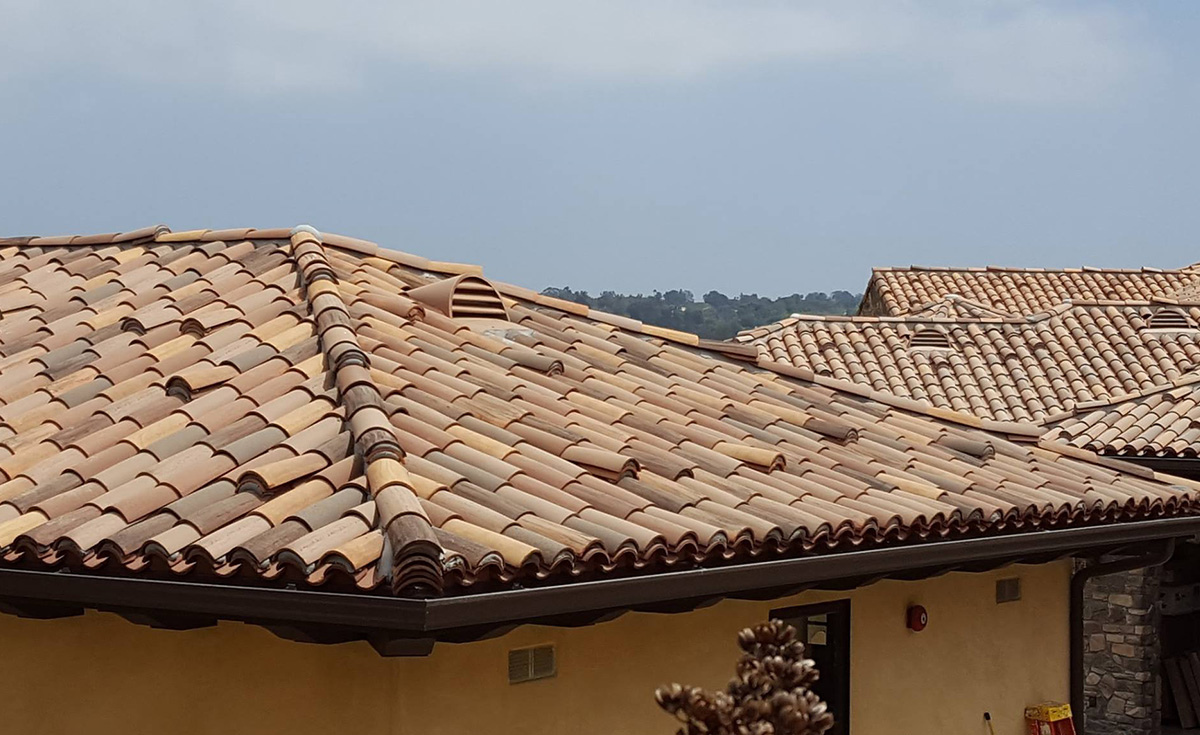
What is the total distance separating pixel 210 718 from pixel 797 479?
308cm

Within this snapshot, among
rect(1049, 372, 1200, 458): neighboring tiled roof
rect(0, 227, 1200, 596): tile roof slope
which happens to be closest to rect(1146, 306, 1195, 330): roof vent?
rect(1049, 372, 1200, 458): neighboring tiled roof

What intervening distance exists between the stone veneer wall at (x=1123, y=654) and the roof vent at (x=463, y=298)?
10.2 m

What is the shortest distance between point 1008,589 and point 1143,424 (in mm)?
7776

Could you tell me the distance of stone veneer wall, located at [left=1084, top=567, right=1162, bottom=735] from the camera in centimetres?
1603

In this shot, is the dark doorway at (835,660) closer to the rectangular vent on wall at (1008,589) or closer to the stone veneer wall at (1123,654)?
the rectangular vent on wall at (1008,589)

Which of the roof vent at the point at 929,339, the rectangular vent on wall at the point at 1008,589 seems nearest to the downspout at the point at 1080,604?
the rectangular vent on wall at the point at 1008,589

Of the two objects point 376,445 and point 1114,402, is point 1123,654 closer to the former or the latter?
point 1114,402

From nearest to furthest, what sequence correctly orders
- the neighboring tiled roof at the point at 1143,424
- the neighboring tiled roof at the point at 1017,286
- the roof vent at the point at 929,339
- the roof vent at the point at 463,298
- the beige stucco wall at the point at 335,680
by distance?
1. the beige stucco wall at the point at 335,680
2. the roof vent at the point at 463,298
3. the neighboring tiled roof at the point at 1143,424
4. the roof vent at the point at 929,339
5. the neighboring tiled roof at the point at 1017,286

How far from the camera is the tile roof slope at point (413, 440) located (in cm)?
468

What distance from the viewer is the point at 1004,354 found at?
23.3 metres

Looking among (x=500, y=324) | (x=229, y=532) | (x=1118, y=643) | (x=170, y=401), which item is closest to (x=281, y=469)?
(x=229, y=532)

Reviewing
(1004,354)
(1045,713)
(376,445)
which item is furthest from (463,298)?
(1004,354)

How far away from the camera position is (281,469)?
16.6 ft

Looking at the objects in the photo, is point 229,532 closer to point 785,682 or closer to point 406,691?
point 406,691
